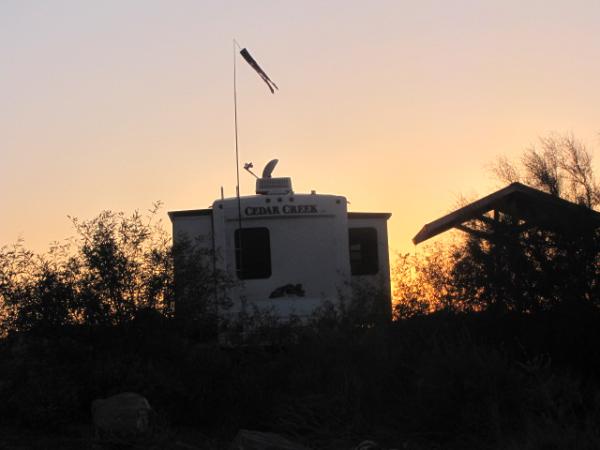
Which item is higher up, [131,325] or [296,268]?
[296,268]

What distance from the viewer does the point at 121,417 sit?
962cm

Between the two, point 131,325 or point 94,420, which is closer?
point 94,420

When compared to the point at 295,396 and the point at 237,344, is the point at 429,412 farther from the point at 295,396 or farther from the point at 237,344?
the point at 237,344

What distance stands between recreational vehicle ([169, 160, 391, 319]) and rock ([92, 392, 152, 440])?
4468 mm

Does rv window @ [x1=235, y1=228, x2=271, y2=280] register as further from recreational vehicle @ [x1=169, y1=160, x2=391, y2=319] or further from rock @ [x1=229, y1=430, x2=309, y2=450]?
rock @ [x1=229, y1=430, x2=309, y2=450]

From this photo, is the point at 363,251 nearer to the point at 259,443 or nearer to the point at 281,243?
the point at 281,243

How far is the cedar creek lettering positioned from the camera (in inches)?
583

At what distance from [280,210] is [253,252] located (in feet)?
2.52

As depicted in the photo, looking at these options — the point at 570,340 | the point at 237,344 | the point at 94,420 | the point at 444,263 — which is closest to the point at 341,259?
the point at 444,263

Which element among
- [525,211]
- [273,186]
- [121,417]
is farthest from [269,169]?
[121,417]

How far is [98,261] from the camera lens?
1170 centimetres

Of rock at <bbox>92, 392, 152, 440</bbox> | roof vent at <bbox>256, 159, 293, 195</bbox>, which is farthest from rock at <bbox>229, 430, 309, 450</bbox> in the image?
roof vent at <bbox>256, 159, 293, 195</bbox>

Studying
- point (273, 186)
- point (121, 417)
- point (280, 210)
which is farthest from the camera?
point (273, 186)

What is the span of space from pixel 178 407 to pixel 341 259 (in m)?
4.85
